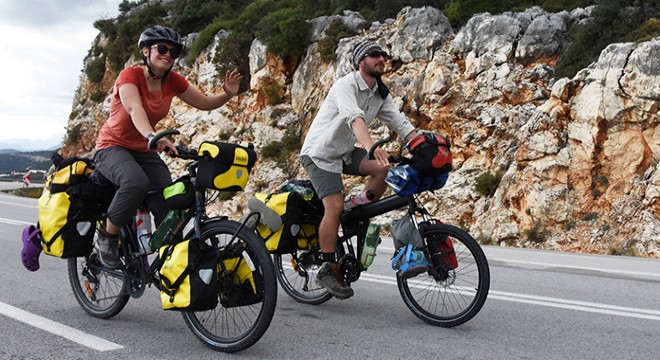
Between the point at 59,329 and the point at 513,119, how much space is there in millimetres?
14896

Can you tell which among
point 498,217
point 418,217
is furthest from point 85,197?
point 498,217

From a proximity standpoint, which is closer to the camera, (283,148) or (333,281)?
(333,281)

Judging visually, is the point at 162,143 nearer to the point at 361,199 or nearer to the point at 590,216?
the point at 361,199

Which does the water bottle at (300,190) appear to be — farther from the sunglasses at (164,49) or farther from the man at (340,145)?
the sunglasses at (164,49)

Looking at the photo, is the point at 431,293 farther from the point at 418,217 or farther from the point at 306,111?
the point at 306,111

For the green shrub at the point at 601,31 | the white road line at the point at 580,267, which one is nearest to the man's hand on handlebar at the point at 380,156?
the white road line at the point at 580,267

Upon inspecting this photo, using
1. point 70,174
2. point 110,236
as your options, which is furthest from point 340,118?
point 70,174

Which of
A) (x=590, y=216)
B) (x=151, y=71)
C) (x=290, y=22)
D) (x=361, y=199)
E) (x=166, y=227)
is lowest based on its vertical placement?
(x=590, y=216)

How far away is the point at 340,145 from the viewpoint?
4.81 m

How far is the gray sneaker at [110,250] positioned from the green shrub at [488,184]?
1279cm

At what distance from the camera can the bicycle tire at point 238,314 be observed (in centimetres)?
352

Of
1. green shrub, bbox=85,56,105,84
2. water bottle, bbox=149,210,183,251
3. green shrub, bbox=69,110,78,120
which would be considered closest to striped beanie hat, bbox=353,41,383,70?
water bottle, bbox=149,210,183,251

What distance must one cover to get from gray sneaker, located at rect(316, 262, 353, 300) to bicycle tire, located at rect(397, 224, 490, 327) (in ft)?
1.40

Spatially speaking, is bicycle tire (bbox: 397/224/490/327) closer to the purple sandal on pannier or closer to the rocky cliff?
the purple sandal on pannier
